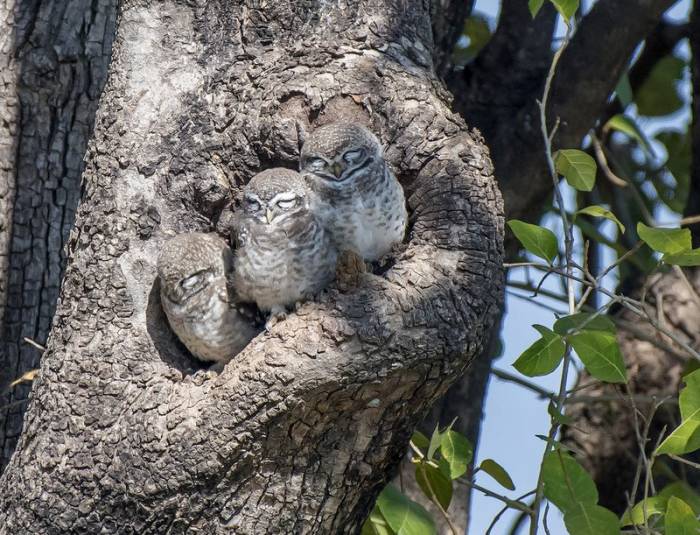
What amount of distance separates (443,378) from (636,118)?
9.66ft

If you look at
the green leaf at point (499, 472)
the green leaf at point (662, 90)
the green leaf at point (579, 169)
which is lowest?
the green leaf at point (499, 472)

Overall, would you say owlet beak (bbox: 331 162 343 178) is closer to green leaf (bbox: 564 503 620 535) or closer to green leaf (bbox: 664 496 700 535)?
green leaf (bbox: 564 503 620 535)

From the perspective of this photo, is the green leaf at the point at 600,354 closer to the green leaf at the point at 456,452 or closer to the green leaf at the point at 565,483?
the green leaf at the point at 565,483

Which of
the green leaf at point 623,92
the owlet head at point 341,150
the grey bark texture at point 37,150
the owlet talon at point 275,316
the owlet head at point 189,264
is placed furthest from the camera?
the green leaf at point 623,92

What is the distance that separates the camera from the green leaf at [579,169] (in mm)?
3227

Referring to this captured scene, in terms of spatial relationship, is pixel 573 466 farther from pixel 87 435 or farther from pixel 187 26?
pixel 187 26

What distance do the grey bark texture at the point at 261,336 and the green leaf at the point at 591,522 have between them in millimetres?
467

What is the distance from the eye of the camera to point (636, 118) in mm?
5242

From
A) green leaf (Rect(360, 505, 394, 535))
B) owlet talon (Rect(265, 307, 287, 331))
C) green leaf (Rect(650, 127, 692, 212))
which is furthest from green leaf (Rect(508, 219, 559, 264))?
green leaf (Rect(650, 127, 692, 212))

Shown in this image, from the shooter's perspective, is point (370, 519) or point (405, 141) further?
point (370, 519)

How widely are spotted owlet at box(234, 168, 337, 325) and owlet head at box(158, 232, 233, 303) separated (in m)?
0.08

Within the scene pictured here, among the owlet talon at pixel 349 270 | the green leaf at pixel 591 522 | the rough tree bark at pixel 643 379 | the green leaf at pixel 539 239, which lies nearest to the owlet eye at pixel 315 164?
the owlet talon at pixel 349 270

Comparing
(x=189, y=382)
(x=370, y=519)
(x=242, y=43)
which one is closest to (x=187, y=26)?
(x=242, y=43)

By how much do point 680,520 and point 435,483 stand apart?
839 mm
